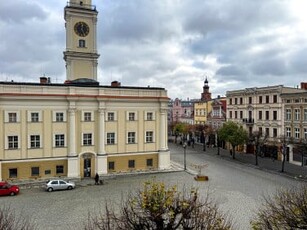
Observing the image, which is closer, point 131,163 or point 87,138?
point 87,138

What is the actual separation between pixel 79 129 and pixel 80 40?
564 inches

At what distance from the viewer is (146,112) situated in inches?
1437

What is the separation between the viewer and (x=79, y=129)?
3350cm

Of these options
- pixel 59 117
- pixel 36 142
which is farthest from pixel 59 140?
pixel 59 117

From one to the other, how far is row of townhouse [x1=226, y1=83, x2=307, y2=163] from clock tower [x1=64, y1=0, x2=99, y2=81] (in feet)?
85.1

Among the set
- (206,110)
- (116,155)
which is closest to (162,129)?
(116,155)

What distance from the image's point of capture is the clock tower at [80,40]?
40591mm

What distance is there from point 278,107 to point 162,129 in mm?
19047

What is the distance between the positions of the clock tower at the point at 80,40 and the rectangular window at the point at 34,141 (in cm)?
1287

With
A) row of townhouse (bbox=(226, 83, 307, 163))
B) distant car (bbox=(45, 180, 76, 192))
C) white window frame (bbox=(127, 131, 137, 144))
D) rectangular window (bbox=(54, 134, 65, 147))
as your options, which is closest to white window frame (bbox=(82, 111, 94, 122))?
rectangular window (bbox=(54, 134, 65, 147))

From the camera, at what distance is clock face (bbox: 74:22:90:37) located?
135 feet

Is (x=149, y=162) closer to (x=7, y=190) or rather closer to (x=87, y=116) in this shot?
(x=87, y=116)

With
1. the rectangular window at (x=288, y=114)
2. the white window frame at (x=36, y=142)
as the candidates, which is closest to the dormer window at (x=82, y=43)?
the white window frame at (x=36, y=142)

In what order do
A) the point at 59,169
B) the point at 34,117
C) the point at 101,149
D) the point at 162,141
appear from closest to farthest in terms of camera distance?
the point at 34,117
the point at 59,169
the point at 101,149
the point at 162,141
